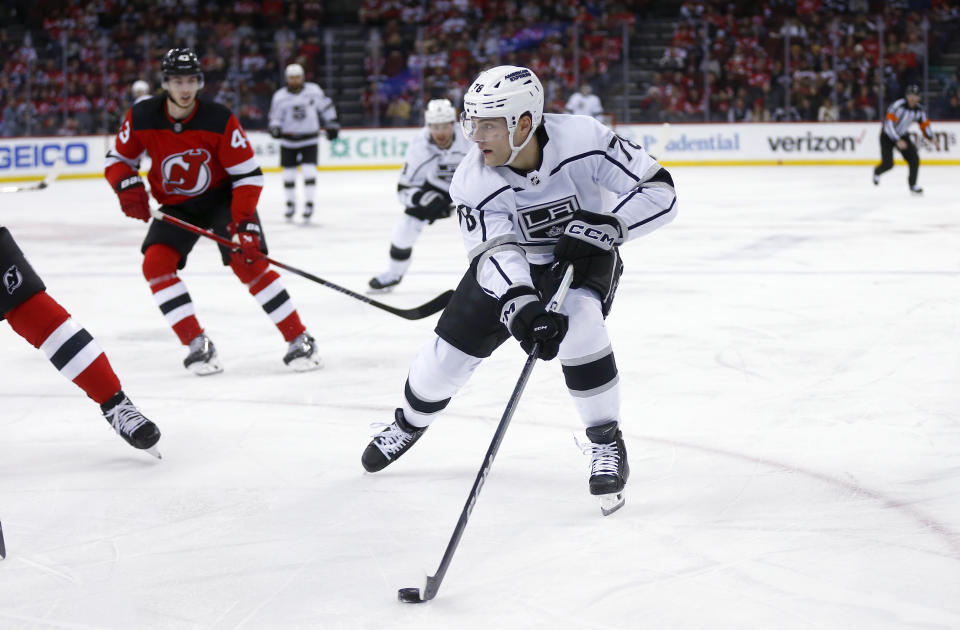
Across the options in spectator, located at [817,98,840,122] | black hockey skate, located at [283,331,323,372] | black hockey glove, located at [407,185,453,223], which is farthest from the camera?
spectator, located at [817,98,840,122]

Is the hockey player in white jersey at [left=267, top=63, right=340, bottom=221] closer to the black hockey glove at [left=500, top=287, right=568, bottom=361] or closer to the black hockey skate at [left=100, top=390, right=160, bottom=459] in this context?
the black hockey skate at [left=100, top=390, right=160, bottom=459]

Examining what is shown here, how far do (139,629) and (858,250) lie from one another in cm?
557

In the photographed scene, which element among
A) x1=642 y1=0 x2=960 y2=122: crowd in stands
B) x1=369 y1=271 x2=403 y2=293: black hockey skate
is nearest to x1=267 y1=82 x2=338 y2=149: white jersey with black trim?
x1=369 y1=271 x2=403 y2=293: black hockey skate

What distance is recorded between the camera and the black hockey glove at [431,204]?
224 inches

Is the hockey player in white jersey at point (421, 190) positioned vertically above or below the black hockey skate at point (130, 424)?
above

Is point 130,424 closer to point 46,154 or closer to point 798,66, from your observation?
point 46,154

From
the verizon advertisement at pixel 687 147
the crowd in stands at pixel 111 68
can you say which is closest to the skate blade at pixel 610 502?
the verizon advertisement at pixel 687 147

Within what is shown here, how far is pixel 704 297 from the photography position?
5250 millimetres

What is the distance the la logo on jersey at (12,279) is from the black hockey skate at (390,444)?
91cm

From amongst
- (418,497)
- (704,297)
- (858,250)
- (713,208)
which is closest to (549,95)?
(713,208)

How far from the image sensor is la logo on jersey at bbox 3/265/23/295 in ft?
8.73

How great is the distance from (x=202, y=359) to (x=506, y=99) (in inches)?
78.8

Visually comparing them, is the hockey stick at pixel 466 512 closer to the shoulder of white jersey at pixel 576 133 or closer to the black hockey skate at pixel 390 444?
the shoulder of white jersey at pixel 576 133

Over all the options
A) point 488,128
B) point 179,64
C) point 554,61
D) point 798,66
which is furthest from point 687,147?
point 488,128
